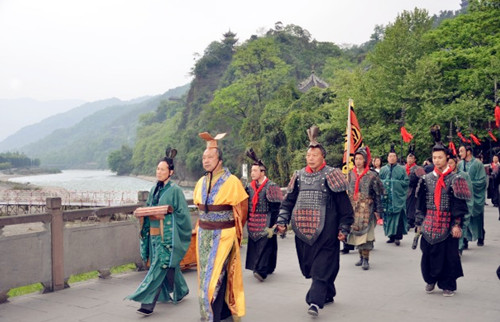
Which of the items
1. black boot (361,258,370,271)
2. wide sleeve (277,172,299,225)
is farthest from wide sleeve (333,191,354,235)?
black boot (361,258,370,271)

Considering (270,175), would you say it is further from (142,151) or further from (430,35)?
(142,151)

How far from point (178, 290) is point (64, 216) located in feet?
6.49

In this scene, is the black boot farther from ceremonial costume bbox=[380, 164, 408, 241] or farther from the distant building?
the distant building

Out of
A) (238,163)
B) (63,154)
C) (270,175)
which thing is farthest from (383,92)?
(63,154)

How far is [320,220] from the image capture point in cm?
546

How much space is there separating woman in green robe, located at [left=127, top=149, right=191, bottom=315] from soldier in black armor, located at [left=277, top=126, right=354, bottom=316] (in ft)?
3.67

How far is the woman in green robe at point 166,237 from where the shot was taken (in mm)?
5633

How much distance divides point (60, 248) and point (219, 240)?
102 inches

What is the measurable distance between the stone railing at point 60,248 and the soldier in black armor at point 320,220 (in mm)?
2865

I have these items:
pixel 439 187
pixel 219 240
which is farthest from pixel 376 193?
pixel 219 240

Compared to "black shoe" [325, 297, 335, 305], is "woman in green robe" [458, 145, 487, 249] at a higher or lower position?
higher

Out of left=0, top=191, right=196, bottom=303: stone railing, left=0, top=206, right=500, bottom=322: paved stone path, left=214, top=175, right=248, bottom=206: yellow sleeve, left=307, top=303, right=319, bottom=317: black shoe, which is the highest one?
left=214, top=175, right=248, bottom=206: yellow sleeve

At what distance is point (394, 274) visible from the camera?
24.0 ft

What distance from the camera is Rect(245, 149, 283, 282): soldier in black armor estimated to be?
23.6 feet
